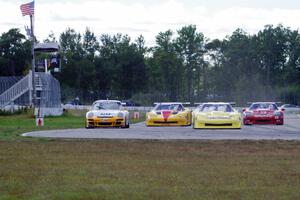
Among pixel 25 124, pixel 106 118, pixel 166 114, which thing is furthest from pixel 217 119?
pixel 25 124

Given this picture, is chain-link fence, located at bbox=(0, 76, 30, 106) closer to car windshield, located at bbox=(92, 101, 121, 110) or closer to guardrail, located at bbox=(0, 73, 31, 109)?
guardrail, located at bbox=(0, 73, 31, 109)

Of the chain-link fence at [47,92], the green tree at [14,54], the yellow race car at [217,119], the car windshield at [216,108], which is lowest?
the yellow race car at [217,119]

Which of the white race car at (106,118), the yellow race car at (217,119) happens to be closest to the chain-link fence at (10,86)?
the white race car at (106,118)

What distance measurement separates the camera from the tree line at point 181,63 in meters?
98.4

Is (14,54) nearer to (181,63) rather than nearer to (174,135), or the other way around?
(181,63)

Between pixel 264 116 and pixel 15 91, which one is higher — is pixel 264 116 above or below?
below

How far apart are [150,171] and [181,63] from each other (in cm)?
9002

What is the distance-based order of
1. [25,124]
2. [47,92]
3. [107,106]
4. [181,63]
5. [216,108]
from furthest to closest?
[181,63] → [47,92] → [25,124] → [107,106] → [216,108]

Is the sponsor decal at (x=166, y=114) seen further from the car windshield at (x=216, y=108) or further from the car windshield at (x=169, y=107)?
the car windshield at (x=216, y=108)

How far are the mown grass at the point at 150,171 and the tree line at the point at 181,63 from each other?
7458 centimetres

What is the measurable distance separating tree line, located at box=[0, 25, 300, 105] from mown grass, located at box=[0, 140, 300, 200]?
7458 cm

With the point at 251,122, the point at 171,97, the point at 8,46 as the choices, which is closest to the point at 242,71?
the point at 171,97

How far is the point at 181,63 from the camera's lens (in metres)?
102

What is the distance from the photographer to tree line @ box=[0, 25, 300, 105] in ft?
323
